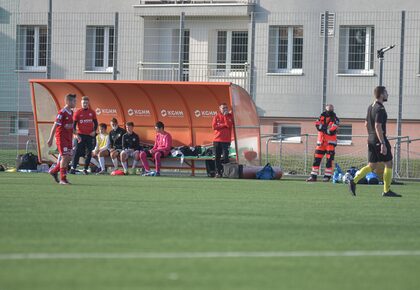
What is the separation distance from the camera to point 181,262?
25.2ft

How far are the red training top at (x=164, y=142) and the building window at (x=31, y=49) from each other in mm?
7715

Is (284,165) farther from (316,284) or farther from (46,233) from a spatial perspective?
(316,284)

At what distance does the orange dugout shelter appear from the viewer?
26125 millimetres

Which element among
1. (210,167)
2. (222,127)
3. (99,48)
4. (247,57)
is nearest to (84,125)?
(222,127)

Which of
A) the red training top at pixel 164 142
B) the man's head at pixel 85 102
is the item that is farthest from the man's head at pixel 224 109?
the man's head at pixel 85 102

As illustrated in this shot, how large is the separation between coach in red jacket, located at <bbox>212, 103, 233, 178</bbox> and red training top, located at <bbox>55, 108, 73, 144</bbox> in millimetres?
6144

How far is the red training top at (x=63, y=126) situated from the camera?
18938 mm

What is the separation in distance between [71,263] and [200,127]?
755 inches

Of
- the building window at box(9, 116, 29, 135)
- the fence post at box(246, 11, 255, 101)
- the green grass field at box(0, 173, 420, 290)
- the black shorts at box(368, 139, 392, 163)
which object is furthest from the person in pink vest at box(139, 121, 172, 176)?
the green grass field at box(0, 173, 420, 290)

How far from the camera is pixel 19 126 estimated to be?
95.3ft

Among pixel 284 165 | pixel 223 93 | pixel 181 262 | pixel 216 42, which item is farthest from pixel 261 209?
pixel 216 42

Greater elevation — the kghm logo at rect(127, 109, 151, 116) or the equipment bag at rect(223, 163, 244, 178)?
the kghm logo at rect(127, 109, 151, 116)

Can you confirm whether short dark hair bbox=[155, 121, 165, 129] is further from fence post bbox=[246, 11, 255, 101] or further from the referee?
the referee

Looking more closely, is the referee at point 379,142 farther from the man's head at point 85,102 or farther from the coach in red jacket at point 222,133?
the man's head at point 85,102
